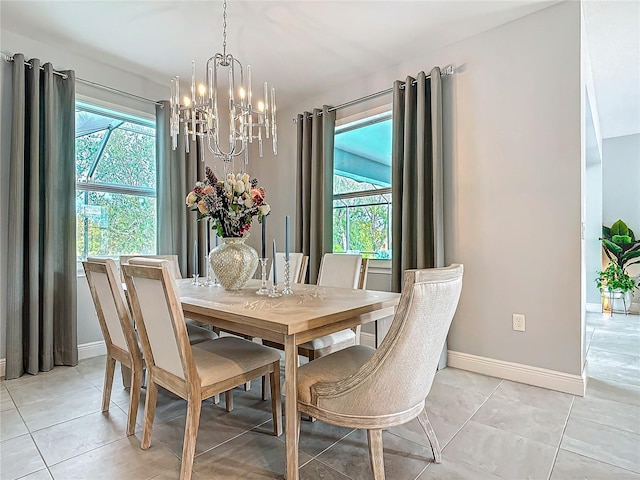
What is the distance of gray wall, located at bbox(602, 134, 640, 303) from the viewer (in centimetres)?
508

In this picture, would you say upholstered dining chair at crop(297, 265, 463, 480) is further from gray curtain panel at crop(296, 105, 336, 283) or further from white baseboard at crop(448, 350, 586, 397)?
gray curtain panel at crop(296, 105, 336, 283)

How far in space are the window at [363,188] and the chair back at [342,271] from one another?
3.08 feet

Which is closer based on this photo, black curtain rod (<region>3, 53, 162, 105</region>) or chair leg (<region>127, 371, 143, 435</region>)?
chair leg (<region>127, 371, 143, 435</region>)

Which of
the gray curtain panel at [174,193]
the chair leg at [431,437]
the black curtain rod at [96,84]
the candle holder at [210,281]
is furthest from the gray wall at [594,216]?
the black curtain rod at [96,84]

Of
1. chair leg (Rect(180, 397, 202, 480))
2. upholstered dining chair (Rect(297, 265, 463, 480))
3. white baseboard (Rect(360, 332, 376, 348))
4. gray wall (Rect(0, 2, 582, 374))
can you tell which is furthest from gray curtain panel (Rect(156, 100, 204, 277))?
upholstered dining chair (Rect(297, 265, 463, 480))

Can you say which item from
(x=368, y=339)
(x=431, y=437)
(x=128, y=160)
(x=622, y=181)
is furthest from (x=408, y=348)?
(x=622, y=181)

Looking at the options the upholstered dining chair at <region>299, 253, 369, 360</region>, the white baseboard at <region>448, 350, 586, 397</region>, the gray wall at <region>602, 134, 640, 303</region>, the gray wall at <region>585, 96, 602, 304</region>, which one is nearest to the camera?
the upholstered dining chair at <region>299, 253, 369, 360</region>

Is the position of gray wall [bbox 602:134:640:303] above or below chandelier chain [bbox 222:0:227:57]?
below

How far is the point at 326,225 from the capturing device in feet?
12.1

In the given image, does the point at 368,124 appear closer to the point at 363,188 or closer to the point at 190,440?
the point at 363,188

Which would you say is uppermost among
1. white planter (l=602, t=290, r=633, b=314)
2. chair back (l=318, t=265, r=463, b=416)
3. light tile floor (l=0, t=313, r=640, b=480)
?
chair back (l=318, t=265, r=463, b=416)

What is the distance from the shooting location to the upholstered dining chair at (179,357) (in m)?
1.42

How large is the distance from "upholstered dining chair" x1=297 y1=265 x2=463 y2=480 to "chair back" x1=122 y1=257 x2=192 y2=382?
52cm

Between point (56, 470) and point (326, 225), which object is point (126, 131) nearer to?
point (326, 225)
